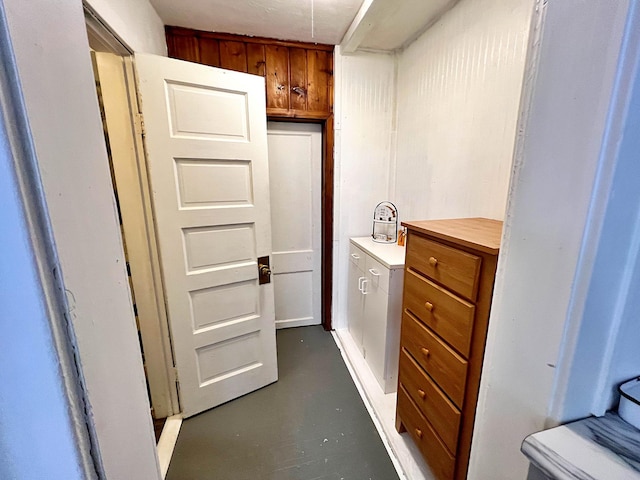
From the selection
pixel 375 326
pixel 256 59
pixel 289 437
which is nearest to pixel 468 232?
pixel 375 326

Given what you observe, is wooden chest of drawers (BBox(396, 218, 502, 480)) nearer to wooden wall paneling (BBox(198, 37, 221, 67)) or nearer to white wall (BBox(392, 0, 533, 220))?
white wall (BBox(392, 0, 533, 220))

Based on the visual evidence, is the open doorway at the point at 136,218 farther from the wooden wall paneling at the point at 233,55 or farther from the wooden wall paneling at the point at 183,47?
the wooden wall paneling at the point at 233,55

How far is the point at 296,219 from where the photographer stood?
2543 mm

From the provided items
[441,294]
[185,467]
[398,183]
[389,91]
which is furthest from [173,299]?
[389,91]

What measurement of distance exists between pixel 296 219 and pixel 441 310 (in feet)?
5.49

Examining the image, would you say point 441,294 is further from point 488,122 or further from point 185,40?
point 185,40

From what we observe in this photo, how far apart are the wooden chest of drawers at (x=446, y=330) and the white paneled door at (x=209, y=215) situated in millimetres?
982

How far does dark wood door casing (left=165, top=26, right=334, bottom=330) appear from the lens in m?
1.94

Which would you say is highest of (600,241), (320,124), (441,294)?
(320,124)

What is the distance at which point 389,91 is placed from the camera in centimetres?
229

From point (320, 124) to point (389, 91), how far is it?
627 millimetres

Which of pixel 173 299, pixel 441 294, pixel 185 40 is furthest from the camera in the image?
pixel 185 40

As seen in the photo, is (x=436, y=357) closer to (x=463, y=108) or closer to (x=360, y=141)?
(x=463, y=108)

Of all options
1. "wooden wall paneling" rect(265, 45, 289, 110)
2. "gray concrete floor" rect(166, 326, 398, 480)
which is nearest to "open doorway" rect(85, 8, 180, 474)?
"gray concrete floor" rect(166, 326, 398, 480)
